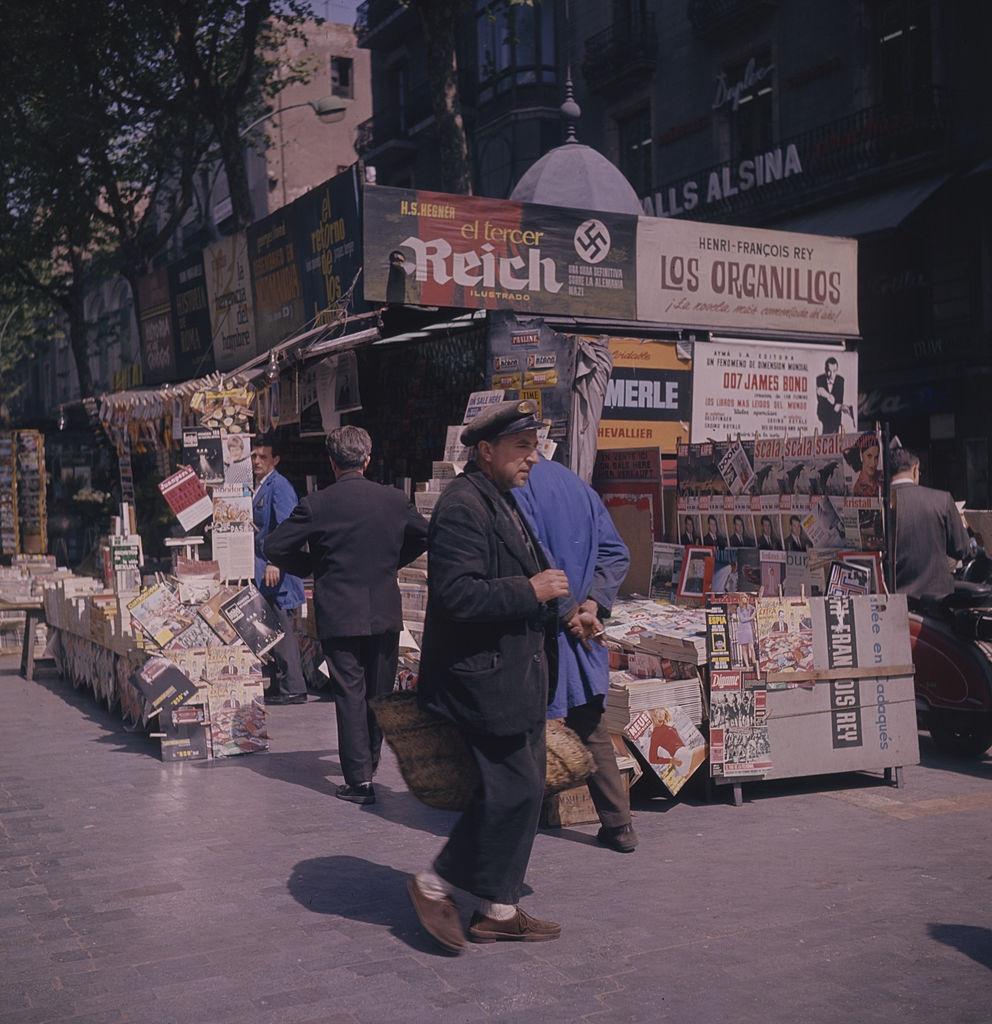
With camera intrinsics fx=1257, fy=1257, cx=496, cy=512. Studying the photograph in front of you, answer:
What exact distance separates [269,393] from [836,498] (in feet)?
21.5

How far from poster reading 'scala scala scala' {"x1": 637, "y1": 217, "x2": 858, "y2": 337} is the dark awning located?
28.2 feet

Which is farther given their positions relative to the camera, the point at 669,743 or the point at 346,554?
the point at 346,554

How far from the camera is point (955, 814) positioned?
632 centimetres

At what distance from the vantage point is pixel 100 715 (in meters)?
9.77

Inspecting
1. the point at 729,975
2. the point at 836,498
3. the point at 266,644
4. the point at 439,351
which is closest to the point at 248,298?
the point at 439,351

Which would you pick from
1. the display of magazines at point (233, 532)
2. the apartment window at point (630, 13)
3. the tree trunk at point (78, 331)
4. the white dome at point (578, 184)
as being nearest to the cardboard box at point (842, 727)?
the display of magazines at point (233, 532)

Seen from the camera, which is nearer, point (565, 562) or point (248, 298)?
point (565, 562)

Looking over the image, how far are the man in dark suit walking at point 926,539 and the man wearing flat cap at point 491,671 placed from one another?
13.4 ft

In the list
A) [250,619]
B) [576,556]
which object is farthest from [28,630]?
[576,556]

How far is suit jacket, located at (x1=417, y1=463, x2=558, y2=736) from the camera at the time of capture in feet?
13.7

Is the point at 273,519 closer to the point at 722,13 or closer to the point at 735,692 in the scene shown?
the point at 735,692

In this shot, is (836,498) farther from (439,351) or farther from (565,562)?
(439,351)

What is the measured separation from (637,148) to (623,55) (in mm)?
2065

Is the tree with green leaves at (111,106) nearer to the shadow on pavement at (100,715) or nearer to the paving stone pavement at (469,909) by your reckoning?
the shadow on pavement at (100,715)
